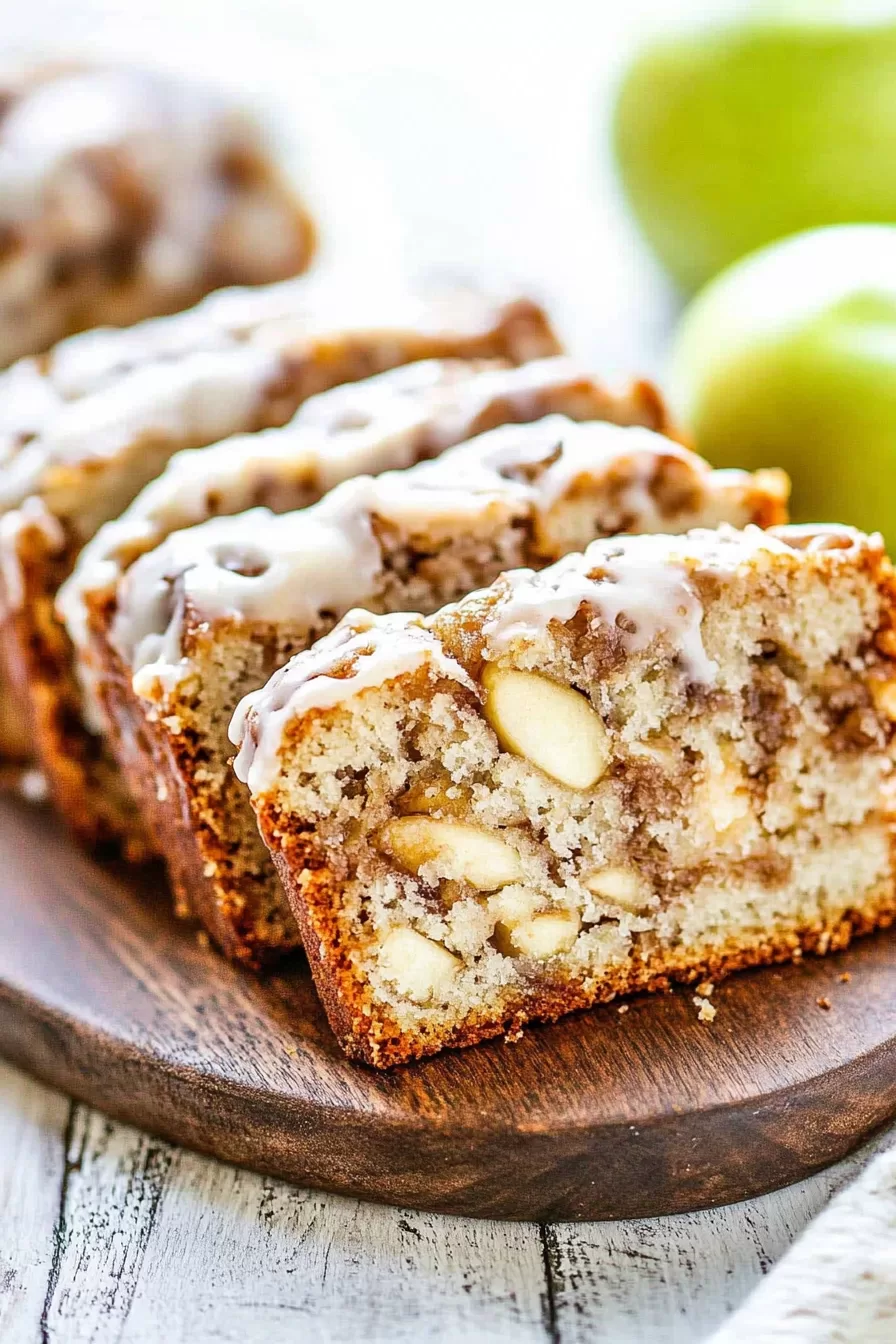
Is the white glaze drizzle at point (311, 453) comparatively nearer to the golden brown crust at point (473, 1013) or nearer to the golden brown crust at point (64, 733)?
the golden brown crust at point (64, 733)

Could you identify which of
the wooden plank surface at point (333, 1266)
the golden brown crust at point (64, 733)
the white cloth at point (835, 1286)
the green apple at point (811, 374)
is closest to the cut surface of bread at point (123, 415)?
the golden brown crust at point (64, 733)

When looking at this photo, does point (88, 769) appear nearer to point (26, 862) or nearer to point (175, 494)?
point (26, 862)

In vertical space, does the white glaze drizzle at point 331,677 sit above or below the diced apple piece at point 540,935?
above

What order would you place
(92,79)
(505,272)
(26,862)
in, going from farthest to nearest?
(505,272)
(92,79)
(26,862)

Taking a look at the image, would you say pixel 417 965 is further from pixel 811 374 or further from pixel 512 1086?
pixel 811 374

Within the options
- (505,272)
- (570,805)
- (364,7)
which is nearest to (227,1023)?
(570,805)

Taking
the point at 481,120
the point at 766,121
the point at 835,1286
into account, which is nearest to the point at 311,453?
the point at 835,1286
